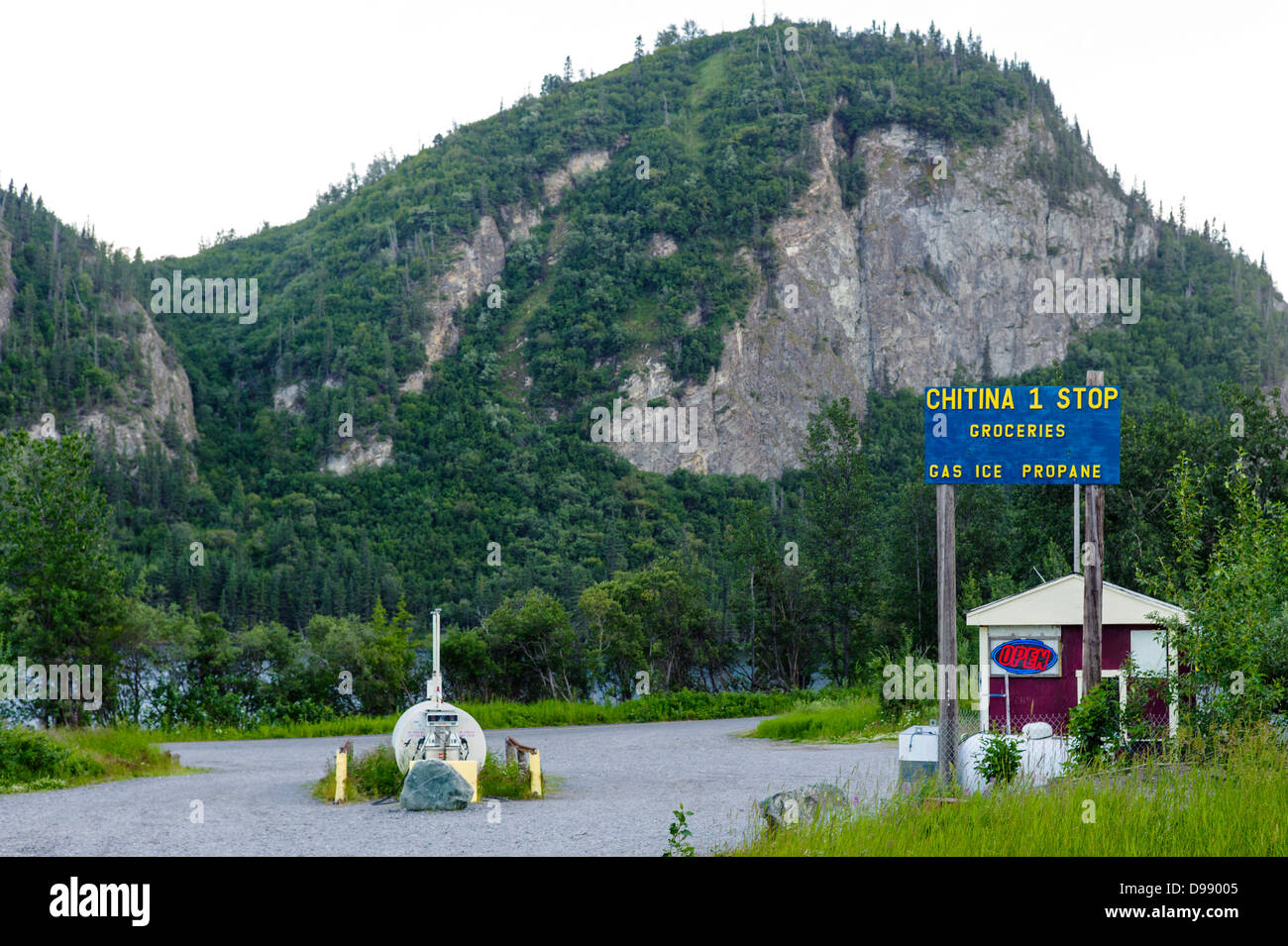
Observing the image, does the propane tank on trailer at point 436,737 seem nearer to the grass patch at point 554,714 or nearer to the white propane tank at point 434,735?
the white propane tank at point 434,735

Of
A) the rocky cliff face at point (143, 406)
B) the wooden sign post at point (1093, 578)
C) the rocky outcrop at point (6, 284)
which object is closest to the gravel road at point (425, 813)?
the wooden sign post at point (1093, 578)

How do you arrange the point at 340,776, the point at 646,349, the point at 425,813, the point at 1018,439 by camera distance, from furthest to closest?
the point at 646,349 < the point at 340,776 < the point at 425,813 < the point at 1018,439

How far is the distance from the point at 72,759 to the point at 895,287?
136 meters

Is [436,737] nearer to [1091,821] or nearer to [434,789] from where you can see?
[434,789]

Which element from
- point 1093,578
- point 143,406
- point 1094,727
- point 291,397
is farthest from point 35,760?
point 291,397

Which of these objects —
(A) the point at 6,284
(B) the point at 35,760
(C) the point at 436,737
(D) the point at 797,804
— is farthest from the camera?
(A) the point at 6,284

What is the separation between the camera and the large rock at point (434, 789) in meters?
14.4

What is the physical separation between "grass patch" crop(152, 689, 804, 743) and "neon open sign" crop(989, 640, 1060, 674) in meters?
17.2

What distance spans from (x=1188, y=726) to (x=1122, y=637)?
28.6ft

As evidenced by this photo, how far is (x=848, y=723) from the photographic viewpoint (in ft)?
90.7

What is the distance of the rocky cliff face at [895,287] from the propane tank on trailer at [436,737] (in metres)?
107

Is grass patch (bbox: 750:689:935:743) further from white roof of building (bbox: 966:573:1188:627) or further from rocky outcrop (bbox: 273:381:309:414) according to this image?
rocky outcrop (bbox: 273:381:309:414)

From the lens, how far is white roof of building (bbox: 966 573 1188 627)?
60.3 feet

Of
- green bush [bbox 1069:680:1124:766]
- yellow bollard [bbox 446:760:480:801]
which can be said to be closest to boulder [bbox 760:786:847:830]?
green bush [bbox 1069:680:1124:766]
